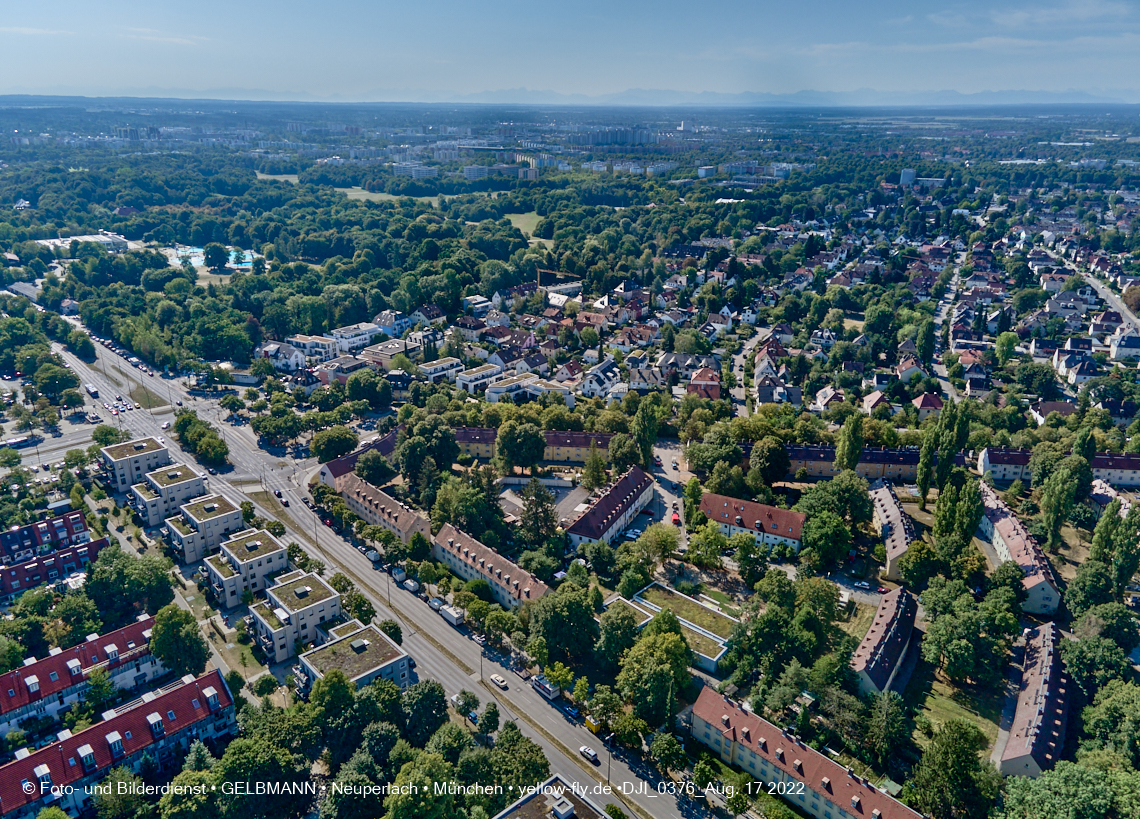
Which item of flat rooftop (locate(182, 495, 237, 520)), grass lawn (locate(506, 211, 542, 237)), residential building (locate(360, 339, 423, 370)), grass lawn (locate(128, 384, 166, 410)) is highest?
grass lawn (locate(506, 211, 542, 237))

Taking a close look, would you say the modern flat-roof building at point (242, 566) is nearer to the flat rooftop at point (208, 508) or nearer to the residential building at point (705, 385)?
the flat rooftop at point (208, 508)

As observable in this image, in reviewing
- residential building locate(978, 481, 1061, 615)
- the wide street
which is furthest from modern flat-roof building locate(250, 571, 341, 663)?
residential building locate(978, 481, 1061, 615)

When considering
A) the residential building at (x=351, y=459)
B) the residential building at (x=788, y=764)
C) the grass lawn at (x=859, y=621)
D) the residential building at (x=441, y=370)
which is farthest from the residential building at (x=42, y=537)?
the grass lawn at (x=859, y=621)

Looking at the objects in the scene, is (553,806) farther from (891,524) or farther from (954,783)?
(891,524)

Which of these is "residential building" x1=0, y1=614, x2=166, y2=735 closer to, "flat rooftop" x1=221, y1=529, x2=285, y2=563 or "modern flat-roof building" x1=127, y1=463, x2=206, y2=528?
"flat rooftop" x1=221, y1=529, x2=285, y2=563

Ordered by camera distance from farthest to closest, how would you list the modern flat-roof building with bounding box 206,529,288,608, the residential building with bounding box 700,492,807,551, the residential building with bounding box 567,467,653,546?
the residential building with bounding box 700,492,807,551 < the residential building with bounding box 567,467,653,546 < the modern flat-roof building with bounding box 206,529,288,608

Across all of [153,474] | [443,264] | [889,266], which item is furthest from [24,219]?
Result: [889,266]
